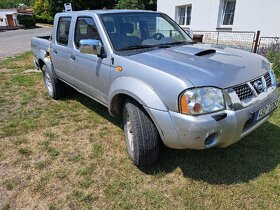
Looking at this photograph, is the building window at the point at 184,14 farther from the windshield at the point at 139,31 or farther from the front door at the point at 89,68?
the front door at the point at 89,68

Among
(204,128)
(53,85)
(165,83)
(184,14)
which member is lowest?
(53,85)

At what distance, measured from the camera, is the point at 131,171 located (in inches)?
127

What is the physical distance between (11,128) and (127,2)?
22.3 m

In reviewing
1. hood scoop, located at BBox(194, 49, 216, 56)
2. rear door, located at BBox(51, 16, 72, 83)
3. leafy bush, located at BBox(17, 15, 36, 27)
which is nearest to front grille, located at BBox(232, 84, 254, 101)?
hood scoop, located at BBox(194, 49, 216, 56)

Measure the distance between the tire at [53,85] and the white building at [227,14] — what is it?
331 inches

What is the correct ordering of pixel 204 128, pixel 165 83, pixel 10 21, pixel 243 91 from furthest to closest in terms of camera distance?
pixel 10 21 → pixel 243 91 → pixel 165 83 → pixel 204 128

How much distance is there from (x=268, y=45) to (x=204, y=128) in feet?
21.7

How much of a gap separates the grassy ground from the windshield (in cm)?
141

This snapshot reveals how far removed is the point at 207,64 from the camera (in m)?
2.82

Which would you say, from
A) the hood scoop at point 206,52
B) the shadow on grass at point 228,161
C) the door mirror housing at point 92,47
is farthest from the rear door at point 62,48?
the shadow on grass at point 228,161

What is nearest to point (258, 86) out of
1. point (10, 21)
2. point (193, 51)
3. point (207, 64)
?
point (207, 64)

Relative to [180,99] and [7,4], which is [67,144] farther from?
[7,4]

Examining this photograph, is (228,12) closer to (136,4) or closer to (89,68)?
(89,68)

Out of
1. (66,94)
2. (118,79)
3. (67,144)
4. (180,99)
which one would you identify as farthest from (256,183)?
(66,94)
